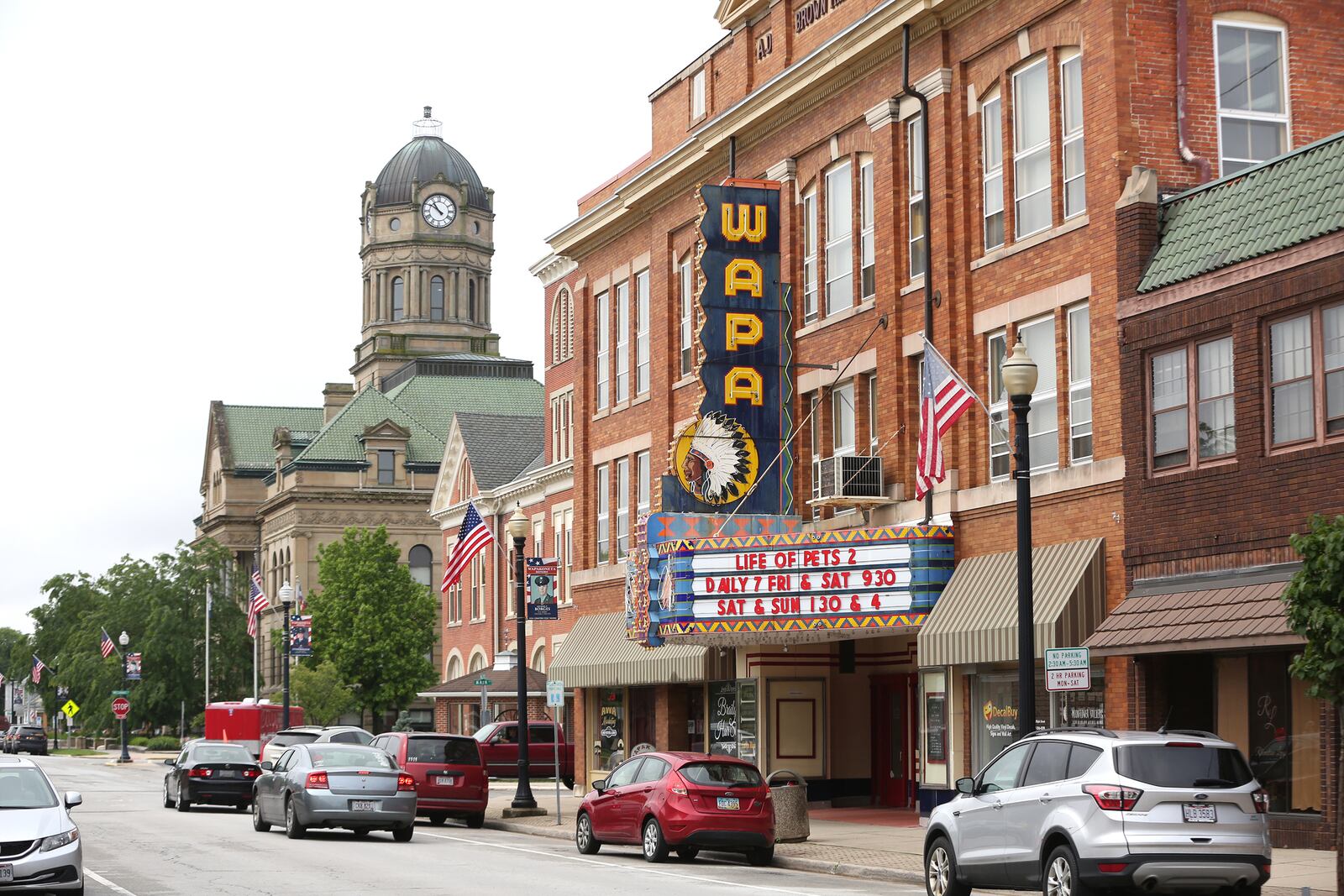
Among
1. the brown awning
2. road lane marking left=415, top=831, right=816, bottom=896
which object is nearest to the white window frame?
the brown awning

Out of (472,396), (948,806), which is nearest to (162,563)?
(472,396)

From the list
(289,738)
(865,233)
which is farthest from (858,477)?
(289,738)

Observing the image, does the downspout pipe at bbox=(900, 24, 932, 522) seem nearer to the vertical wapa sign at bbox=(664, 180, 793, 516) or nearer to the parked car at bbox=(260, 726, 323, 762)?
the vertical wapa sign at bbox=(664, 180, 793, 516)

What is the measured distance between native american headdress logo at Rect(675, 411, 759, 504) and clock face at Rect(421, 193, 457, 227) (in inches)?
3607

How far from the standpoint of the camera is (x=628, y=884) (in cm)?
2116

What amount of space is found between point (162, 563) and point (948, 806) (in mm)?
86788

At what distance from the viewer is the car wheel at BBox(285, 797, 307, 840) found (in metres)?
29.1

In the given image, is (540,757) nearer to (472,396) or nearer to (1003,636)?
(1003,636)

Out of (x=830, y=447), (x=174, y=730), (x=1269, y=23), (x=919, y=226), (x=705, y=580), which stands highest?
(x=1269, y=23)

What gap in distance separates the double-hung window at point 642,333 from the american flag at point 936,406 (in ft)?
51.0

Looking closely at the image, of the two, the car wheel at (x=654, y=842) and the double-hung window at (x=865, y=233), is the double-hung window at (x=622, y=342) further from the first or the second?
the car wheel at (x=654, y=842)

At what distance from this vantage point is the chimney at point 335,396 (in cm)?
11806

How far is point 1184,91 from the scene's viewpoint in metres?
27.4

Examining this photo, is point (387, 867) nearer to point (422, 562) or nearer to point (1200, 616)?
point (1200, 616)
